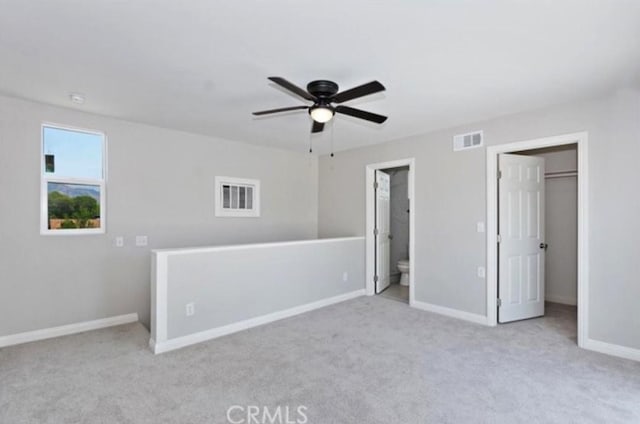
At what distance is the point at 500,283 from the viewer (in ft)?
12.8

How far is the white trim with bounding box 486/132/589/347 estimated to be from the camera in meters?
3.19

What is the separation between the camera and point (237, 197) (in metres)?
4.97

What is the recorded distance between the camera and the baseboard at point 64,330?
10.6 feet

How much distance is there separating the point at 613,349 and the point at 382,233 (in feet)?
10.2

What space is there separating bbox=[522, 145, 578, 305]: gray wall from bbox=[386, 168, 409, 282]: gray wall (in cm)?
225

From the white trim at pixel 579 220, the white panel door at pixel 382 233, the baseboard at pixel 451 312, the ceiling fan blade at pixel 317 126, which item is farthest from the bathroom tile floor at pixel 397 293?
the ceiling fan blade at pixel 317 126

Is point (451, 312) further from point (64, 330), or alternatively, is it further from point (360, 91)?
point (64, 330)

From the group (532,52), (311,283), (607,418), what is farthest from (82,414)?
(532,52)

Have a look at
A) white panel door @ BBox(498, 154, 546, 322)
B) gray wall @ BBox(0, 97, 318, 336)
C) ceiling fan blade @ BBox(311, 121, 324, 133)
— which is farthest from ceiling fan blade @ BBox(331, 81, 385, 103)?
gray wall @ BBox(0, 97, 318, 336)

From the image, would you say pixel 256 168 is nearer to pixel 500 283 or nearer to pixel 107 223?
pixel 107 223

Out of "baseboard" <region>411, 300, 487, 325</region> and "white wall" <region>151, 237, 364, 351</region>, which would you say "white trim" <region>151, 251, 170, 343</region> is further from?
"baseboard" <region>411, 300, 487, 325</region>

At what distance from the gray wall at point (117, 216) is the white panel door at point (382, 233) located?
1.65 metres

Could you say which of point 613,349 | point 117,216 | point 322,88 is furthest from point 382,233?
point 117,216

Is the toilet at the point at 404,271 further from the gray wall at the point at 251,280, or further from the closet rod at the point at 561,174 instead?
the closet rod at the point at 561,174
